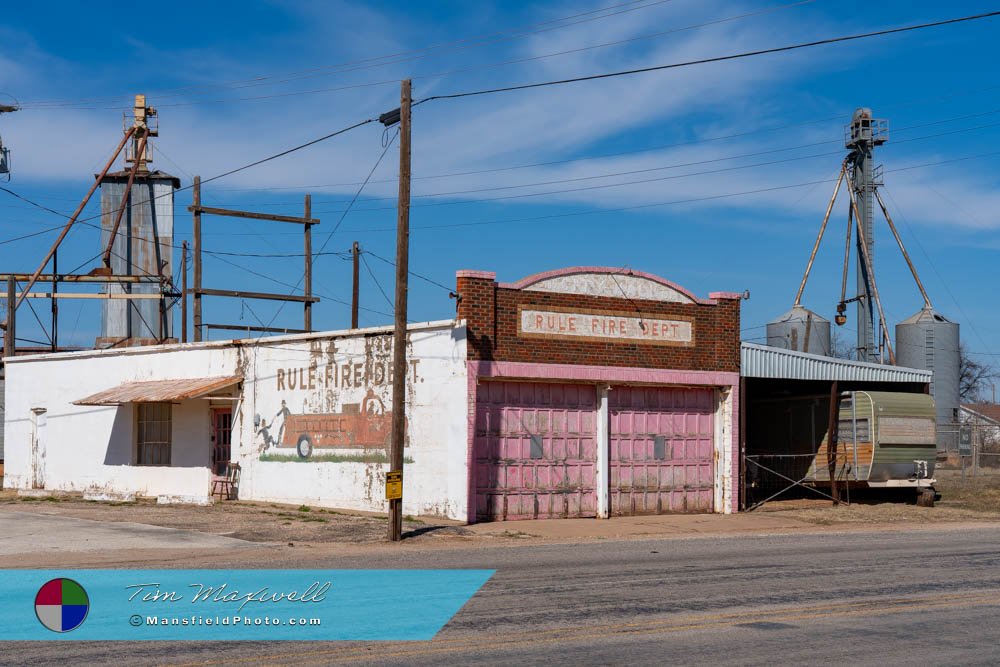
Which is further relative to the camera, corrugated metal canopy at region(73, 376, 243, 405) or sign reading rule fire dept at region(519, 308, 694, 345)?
corrugated metal canopy at region(73, 376, 243, 405)

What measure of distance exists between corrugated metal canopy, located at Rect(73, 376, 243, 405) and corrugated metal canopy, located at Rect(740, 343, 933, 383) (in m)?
12.6

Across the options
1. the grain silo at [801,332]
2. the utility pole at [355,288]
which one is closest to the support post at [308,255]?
the utility pole at [355,288]

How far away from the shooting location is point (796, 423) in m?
29.0

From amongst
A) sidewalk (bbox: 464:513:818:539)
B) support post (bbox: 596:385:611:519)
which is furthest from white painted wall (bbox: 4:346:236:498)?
support post (bbox: 596:385:611:519)

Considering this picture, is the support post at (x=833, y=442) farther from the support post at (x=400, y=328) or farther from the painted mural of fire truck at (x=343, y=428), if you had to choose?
the support post at (x=400, y=328)

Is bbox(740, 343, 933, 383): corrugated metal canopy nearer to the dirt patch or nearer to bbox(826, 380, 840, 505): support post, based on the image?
bbox(826, 380, 840, 505): support post

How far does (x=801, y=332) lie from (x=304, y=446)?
20233 millimetres

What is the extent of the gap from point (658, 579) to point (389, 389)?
10894 millimetres

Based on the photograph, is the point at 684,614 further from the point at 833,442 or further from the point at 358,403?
the point at 833,442

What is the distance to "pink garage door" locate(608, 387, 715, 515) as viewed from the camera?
78.1 feet

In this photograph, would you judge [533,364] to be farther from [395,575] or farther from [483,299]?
[395,575]

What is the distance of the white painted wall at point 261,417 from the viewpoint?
2216 centimetres

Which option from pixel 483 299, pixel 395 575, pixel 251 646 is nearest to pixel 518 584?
pixel 395 575

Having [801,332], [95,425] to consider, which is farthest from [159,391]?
[801,332]
